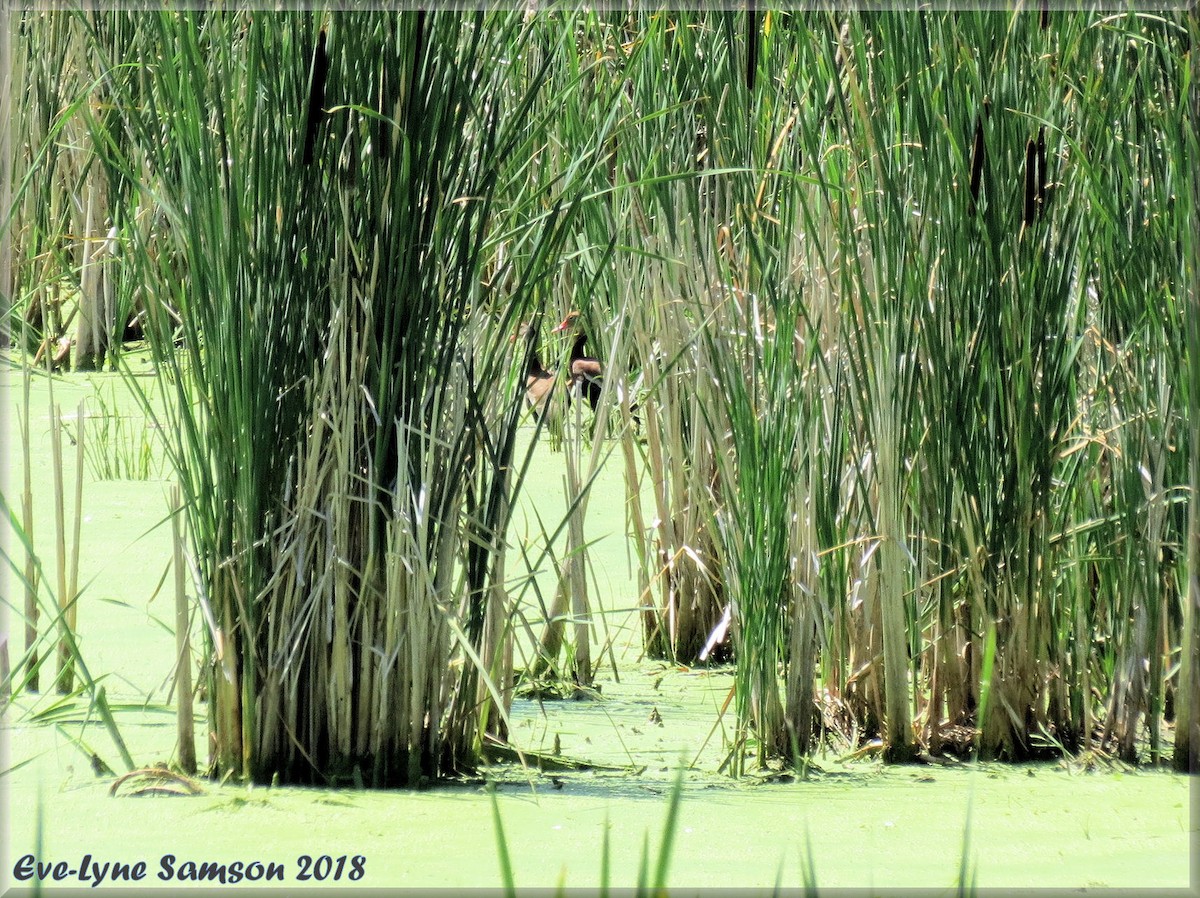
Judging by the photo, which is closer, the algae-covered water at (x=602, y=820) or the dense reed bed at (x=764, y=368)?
the algae-covered water at (x=602, y=820)

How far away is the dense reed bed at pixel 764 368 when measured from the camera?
6.51ft

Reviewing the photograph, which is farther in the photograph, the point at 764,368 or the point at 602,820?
the point at 764,368

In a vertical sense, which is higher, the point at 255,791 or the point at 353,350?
the point at 353,350

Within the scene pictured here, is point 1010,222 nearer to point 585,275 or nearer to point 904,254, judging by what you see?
point 904,254

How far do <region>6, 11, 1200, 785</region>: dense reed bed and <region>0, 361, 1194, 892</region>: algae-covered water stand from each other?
0.11m

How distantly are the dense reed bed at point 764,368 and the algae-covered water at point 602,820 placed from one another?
105 mm

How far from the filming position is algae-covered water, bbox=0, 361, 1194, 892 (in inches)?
70.4

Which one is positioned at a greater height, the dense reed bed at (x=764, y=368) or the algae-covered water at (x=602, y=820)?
the dense reed bed at (x=764, y=368)

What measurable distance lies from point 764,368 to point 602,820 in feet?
2.41

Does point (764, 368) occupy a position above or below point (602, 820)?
above

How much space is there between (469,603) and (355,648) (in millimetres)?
181

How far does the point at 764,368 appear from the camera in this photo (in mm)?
2250

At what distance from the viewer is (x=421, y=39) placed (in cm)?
200

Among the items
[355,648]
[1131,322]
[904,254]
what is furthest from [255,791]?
[1131,322]
